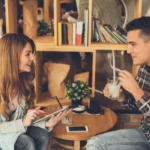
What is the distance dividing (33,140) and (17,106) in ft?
0.95

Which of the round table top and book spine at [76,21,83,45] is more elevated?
book spine at [76,21,83,45]

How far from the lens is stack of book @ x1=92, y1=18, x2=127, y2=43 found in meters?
2.11

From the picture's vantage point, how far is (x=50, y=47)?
2088 mm

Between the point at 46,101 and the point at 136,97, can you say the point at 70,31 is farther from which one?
the point at 136,97

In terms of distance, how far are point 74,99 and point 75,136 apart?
430 millimetres

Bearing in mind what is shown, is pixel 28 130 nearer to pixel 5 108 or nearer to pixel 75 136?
pixel 5 108

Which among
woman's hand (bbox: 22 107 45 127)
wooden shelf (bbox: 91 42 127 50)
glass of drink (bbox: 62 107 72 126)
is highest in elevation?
wooden shelf (bbox: 91 42 127 50)

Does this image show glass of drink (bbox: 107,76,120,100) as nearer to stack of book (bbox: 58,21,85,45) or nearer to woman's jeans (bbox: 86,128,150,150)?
woman's jeans (bbox: 86,128,150,150)

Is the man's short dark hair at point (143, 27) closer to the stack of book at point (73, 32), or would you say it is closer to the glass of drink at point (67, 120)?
the stack of book at point (73, 32)

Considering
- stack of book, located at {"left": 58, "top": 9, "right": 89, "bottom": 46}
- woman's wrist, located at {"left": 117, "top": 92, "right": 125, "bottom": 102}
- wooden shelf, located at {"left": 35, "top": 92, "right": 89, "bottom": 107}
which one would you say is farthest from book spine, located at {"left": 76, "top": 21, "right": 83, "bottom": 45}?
woman's wrist, located at {"left": 117, "top": 92, "right": 125, "bottom": 102}

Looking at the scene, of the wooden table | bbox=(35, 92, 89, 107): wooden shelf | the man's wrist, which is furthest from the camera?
→ bbox=(35, 92, 89, 107): wooden shelf

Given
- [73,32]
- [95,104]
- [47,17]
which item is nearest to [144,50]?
[95,104]

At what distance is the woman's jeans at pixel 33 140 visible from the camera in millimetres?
1369

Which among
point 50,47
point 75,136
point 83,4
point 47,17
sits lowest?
point 75,136
